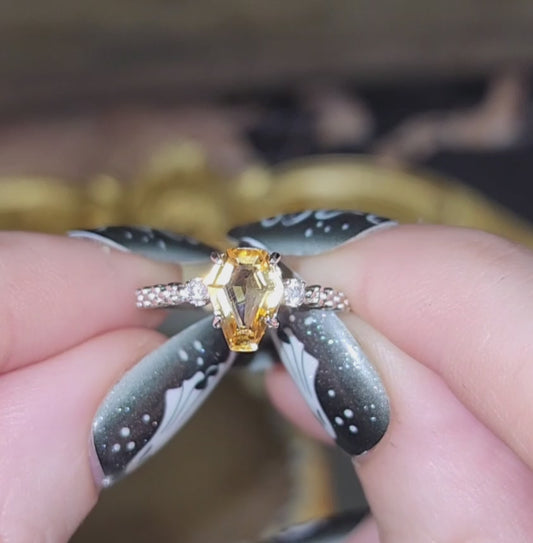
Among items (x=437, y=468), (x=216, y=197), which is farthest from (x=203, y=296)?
(x=216, y=197)

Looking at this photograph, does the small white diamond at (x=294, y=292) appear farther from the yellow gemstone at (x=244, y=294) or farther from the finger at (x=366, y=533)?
the finger at (x=366, y=533)

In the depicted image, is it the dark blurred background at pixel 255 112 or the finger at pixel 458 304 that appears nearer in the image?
the finger at pixel 458 304

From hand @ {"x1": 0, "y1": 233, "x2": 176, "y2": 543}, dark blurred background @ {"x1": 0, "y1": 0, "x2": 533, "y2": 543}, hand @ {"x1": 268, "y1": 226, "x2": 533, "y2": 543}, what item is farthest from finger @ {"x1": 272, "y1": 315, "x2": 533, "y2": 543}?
dark blurred background @ {"x1": 0, "y1": 0, "x2": 533, "y2": 543}

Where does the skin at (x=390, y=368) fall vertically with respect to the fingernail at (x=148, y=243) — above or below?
below

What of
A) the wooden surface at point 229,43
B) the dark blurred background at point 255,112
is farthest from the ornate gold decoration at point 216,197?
the wooden surface at point 229,43

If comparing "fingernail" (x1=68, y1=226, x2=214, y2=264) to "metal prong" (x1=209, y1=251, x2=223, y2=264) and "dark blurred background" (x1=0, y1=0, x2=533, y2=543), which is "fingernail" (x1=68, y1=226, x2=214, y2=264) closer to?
"metal prong" (x1=209, y1=251, x2=223, y2=264)

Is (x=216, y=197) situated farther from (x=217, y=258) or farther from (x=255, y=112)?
(x=217, y=258)

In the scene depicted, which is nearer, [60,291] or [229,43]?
[60,291]
